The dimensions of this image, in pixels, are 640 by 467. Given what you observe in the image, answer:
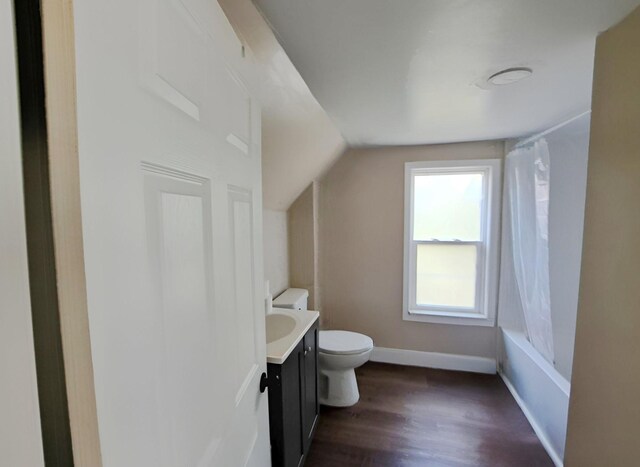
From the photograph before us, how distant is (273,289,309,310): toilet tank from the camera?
219cm

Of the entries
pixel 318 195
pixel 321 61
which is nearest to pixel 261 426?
pixel 321 61

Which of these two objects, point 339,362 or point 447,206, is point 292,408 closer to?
point 339,362

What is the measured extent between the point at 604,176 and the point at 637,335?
52 centimetres

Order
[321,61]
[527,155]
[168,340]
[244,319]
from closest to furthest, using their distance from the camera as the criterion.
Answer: [168,340] → [244,319] → [321,61] → [527,155]

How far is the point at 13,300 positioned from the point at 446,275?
283 cm

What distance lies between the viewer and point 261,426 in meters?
0.96

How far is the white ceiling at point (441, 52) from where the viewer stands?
88 centimetres

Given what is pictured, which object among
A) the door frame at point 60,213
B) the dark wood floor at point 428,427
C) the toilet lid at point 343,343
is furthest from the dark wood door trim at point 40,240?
the toilet lid at point 343,343

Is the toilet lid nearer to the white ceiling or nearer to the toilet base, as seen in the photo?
the toilet base

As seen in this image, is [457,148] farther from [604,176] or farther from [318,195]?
[604,176]

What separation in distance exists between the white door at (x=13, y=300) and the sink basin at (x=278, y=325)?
138 cm

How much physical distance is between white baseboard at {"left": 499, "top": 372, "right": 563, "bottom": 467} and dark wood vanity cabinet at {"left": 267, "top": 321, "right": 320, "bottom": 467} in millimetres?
1390

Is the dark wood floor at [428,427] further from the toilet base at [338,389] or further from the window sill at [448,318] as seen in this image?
the window sill at [448,318]

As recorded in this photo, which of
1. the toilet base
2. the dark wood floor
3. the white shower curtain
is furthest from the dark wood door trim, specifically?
the white shower curtain
